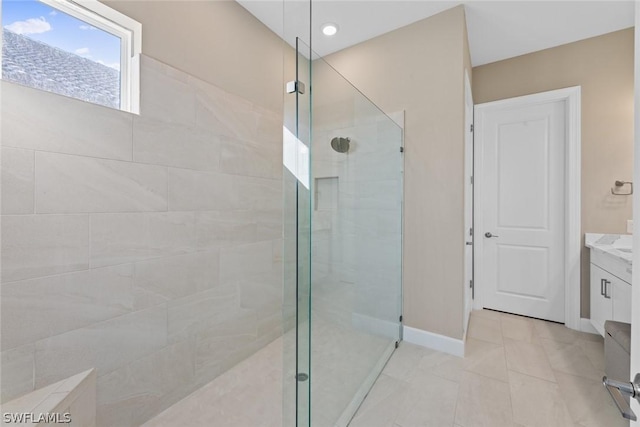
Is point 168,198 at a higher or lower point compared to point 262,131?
lower

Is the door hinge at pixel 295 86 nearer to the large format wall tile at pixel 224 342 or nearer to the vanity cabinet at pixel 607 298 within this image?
the large format wall tile at pixel 224 342

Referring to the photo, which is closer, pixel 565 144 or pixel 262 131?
pixel 262 131

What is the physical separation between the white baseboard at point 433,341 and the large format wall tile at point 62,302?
2.03 meters

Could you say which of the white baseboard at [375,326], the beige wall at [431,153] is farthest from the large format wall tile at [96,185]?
the beige wall at [431,153]

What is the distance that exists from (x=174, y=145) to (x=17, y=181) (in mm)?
699

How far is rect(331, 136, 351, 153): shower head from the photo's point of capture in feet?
4.61

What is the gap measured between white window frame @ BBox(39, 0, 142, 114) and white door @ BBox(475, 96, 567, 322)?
3107 mm

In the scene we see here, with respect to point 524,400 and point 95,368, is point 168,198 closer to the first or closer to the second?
point 95,368

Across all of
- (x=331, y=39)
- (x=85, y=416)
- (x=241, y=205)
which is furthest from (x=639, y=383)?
(x=331, y=39)

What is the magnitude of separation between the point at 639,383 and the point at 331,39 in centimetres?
281

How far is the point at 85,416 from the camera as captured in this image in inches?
47.8

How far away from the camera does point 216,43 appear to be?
6.34 ft

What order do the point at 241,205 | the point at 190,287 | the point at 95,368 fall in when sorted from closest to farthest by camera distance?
1. the point at 95,368
2. the point at 190,287
3. the point at 241,205

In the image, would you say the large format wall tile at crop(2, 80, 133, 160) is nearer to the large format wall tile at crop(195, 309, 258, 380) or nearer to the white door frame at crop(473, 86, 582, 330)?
the large format wall tile at crop(195, 309, 258, 380)
